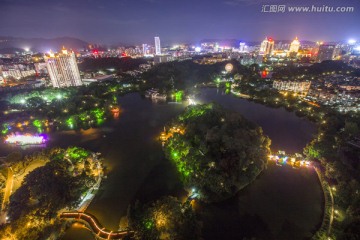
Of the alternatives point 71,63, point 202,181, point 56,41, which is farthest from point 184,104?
point 56,41

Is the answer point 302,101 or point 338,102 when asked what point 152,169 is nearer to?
point 302,101

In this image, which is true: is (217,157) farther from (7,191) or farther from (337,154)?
(7,191)

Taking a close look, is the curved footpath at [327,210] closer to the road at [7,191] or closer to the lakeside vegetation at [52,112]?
A: the road at [7,191]

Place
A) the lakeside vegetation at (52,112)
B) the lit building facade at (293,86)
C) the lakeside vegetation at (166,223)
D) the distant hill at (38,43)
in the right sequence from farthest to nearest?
the distant hill at (38,43)
the lit building facade at (293,86)
the lakeside vegetation at (52,112)
the lakeside vegetation at (166,223)

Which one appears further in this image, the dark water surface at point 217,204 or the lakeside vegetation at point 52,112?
the lakeside vegetation at point 52,112

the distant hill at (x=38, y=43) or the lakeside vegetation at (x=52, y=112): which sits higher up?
the distant hill at (x=38, y=43)

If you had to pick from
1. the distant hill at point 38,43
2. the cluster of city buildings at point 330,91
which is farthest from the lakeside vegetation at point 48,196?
the distant hill at point 38,43

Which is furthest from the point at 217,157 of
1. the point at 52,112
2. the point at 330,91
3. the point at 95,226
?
the point at 330,91
